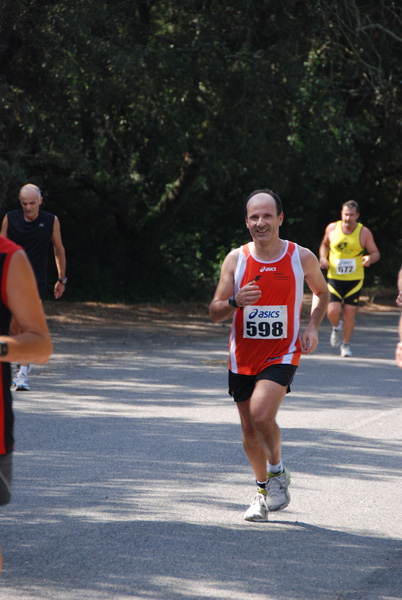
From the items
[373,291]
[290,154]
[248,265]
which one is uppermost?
[290,154]

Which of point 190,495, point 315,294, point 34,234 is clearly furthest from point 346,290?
point 190,495

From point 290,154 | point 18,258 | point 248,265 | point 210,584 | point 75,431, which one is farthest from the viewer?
point 290,154

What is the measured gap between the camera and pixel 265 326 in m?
5.07

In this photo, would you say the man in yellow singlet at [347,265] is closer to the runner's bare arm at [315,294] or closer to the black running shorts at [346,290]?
the black running shorts at [346,290]

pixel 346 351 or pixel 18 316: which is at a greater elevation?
pixel 18 316

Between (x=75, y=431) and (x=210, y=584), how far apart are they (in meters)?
3.52

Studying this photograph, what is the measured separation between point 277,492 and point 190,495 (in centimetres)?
64

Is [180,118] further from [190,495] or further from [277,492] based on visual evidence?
[277,492]

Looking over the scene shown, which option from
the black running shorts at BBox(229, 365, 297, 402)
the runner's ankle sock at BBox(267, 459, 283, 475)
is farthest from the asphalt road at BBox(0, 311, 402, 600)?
the black running shorts at BBox(229, 365, 297, 402)

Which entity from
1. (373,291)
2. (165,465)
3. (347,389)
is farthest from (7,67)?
(373,291)

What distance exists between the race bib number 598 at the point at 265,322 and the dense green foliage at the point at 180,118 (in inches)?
362

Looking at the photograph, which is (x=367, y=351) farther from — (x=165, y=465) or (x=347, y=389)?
(x=165, y=465)

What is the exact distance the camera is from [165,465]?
630 centimetres

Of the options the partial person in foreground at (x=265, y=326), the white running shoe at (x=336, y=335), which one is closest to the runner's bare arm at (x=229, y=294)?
the partial person in foreground at (x=265, y=326)
